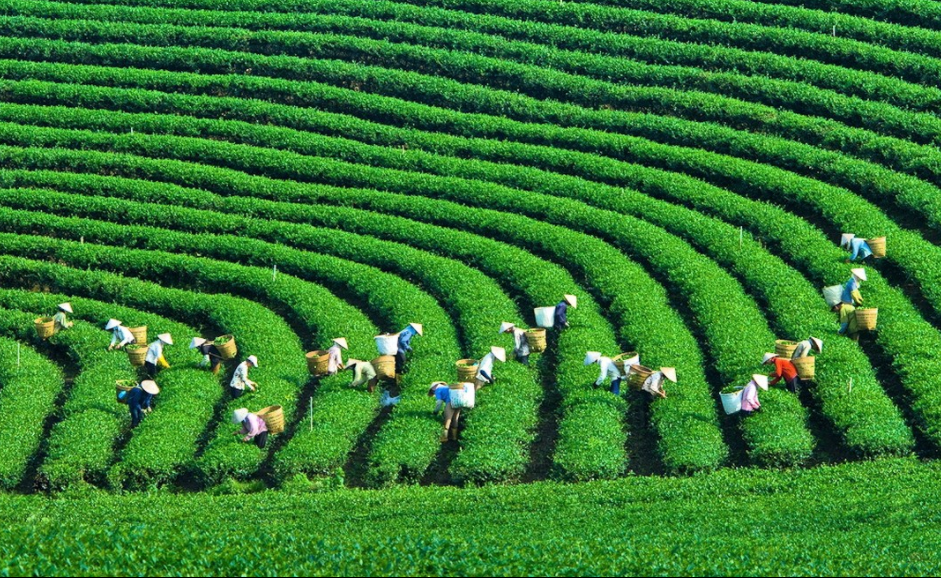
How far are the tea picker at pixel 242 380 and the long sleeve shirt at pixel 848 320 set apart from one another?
12291 mm

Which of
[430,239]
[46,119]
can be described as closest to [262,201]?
[430,239]

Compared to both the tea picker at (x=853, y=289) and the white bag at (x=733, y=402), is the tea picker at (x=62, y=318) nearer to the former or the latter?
the white bag at (x=733, y=402)

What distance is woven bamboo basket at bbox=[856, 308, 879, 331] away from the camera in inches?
1228

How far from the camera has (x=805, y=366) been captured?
97.7ft

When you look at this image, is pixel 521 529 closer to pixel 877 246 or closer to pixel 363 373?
pixel 363 373

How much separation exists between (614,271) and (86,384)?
12.1 metres

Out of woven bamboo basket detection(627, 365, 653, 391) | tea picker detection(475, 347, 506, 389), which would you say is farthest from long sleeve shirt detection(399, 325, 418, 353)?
woven bamboo basket detection(627, 365, 653, 391)

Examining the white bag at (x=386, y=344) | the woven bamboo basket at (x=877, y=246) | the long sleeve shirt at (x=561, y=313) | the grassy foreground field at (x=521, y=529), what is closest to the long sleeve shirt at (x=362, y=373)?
the white bag at (x=386, y=344)

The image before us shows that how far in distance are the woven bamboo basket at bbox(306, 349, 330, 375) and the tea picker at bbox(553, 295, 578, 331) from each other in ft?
16.4

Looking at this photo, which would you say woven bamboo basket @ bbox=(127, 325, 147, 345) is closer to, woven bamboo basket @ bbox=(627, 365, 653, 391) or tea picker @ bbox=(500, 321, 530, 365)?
tea picker @ bbox=(500, 321, 530, 365)

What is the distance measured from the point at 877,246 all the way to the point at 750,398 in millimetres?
6788

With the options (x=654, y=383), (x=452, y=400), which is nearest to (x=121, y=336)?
(x=452, y=400)

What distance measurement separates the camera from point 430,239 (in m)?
37.6

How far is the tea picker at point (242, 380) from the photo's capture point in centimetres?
3148
